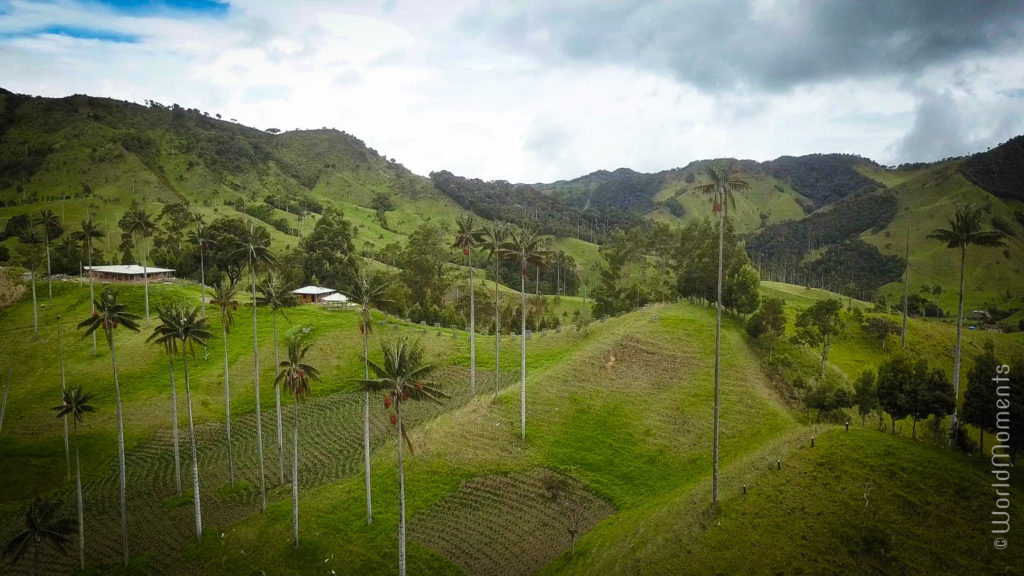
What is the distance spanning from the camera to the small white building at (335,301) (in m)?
85.7

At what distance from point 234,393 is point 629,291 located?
62.8m

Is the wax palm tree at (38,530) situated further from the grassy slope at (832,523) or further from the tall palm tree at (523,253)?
the tall palm tree at (523,253)

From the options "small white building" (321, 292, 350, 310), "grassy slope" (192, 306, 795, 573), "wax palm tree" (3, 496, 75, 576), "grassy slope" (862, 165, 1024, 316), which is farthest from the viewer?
"grassy slope" (862, 165, 1024, 316)

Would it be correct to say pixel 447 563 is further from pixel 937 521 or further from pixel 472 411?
pixel 937 521

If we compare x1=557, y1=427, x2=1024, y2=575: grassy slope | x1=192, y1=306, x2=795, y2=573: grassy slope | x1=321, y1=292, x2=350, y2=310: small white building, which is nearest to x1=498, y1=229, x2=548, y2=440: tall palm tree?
x1=192, y1=306, x2=795, y2=573: grassy slope

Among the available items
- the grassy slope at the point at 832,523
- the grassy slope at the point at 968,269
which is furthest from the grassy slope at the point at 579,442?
the grassy slope at the point at 968,269

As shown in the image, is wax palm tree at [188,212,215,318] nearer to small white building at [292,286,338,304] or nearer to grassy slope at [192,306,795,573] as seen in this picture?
small white building at [292,286,338,304]

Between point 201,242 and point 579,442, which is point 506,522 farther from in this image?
point 201,242

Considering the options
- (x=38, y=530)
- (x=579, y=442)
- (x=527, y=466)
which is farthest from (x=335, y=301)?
(x=527, y=466)

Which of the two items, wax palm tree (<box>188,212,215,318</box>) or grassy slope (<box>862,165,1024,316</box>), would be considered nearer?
wax palm tree (<box>188,212,215,318</box>)

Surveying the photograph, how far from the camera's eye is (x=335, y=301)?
284ft

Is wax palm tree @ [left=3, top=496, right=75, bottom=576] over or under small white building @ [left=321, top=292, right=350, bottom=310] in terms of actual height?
under

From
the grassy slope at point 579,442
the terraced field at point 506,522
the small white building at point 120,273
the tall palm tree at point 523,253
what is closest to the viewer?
the terraced field at point 506,522

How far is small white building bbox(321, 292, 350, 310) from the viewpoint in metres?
85.7
